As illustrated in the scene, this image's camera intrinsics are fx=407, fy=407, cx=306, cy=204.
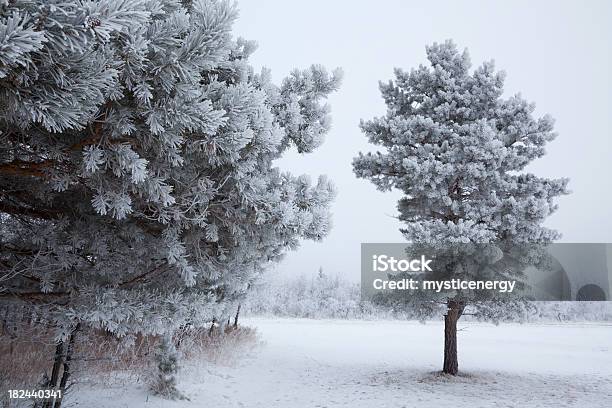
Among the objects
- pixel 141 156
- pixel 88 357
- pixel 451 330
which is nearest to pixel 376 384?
pixel 451 330

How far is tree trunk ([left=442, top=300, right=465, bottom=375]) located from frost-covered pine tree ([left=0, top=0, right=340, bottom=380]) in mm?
7036

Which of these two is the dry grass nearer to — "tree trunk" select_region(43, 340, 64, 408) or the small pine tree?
"tree trunk" select_region(43, 340, 64, 408)

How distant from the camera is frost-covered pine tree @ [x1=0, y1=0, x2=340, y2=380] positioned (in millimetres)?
1880

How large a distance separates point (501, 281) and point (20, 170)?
9.08m

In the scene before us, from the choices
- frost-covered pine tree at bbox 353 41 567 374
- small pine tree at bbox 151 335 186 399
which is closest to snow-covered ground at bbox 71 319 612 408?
small pine tree at bbox 151 335 186 399

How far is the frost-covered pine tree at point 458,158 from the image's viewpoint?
343 inches

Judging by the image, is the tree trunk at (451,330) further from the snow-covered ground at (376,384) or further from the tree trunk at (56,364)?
the tree trunk at (56,364)

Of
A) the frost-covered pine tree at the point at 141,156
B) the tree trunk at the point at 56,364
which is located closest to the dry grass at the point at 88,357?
the tree trunk at the point at 56,364

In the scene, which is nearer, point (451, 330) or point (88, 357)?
point (88, 357)

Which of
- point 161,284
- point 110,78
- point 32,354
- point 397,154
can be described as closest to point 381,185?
point 397,154

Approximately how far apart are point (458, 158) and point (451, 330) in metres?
4.11

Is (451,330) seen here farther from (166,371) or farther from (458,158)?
(166,371)

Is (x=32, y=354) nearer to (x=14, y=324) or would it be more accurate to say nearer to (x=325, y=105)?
(x=14, y=324)

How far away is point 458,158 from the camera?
9008mm
